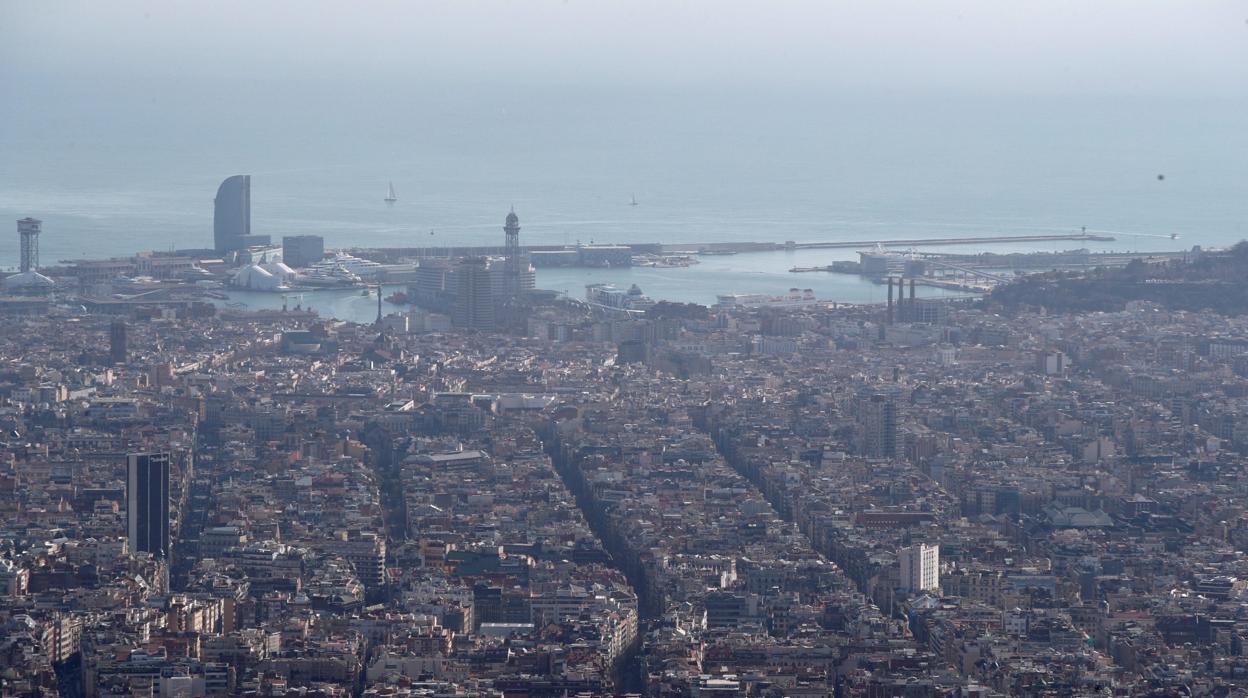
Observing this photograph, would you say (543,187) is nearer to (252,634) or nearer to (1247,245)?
(1247,245)

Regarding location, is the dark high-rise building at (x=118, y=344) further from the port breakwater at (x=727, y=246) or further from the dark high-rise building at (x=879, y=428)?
the port breakwater at (x=727, y=246)

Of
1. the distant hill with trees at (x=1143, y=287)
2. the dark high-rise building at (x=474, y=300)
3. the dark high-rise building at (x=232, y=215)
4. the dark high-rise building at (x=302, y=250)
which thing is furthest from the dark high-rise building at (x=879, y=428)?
the dark high-rise building at (x=232, y=215)

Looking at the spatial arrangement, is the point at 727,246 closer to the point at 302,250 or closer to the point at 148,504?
the point at 302,250

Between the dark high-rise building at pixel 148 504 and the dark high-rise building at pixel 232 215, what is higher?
the dark high-rise building at pixel 232 215

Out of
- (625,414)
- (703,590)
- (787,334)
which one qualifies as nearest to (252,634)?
(703,590)

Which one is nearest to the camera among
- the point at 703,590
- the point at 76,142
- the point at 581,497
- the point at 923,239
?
the point at 703,590

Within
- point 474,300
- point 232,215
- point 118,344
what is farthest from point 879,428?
point 232,215

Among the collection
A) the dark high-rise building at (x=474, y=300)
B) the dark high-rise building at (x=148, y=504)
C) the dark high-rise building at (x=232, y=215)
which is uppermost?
the dark high-rise building at (x=232, y=215)
